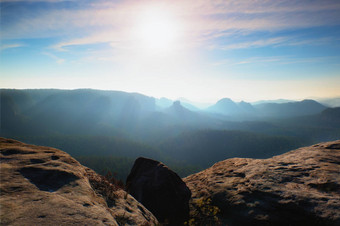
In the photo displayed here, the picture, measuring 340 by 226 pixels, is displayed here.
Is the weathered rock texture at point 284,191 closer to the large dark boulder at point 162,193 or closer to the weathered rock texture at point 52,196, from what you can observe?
the large dark boulder at point 162,193

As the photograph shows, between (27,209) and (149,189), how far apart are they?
374 inches

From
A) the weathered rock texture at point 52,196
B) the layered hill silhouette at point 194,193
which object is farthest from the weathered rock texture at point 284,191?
the weathered rock texture at point 52,196

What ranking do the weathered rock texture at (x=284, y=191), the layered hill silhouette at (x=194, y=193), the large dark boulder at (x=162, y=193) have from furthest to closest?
the large dark boulder at (x=162, y=193) < the weathered rock texture at (x=284, y=191) < the layered hill silhouette at (x=194, y=193)

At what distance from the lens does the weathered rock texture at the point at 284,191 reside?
8.45m

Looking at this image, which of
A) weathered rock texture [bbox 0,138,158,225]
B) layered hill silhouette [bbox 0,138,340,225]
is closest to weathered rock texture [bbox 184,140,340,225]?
layered hill silhouette [bbox 0,138,340,225]

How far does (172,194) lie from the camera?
13188mm

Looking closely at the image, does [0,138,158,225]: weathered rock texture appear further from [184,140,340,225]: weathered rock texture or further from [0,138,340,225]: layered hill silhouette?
[184,140,340,225]: weathered rock texture

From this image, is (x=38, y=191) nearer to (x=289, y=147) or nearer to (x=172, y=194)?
(x=172, y=194)

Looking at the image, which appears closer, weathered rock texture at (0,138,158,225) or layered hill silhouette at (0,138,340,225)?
weathered rock texture at (0,138,158,225)

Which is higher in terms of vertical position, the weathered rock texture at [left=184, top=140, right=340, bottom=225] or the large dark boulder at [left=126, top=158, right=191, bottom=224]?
the weathered rock texture at [left=184, top=140, right=340, bottom=225]

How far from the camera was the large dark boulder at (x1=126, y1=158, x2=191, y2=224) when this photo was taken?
1234 cm

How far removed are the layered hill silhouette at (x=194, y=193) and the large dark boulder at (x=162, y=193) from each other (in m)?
0.92

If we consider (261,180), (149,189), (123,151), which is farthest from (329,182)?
(123,151)

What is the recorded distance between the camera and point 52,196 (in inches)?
238
